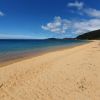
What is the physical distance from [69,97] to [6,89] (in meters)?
2.95

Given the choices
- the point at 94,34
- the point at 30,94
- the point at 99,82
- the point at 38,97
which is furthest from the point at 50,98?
the point at 94,34

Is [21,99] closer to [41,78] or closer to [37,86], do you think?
[37,86]

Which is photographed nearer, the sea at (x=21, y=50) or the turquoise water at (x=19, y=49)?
the sea at (x=21, y=50)

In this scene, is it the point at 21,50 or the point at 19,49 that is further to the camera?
the point at 19,49

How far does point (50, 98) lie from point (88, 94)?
163 centimetres

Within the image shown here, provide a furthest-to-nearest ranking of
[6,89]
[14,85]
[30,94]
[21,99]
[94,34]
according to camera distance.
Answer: [94,34]
[14,85]
[6,89]
[30,94]
[21,99]

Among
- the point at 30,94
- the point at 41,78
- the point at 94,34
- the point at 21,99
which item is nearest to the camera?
the point at 21,99

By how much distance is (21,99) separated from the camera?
5.71 m

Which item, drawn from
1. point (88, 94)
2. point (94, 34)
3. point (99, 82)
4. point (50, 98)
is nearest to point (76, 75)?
point (99, 82)

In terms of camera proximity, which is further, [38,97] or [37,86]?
[37,86]

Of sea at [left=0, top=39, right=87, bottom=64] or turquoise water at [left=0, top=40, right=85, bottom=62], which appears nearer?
sea at [left=0, top=39, right=87, bottom=64]

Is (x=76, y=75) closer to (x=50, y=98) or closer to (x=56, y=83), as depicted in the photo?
(x=56, y=83)

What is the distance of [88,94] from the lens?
6.06 meters

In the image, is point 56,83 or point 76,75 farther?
point 76,75
